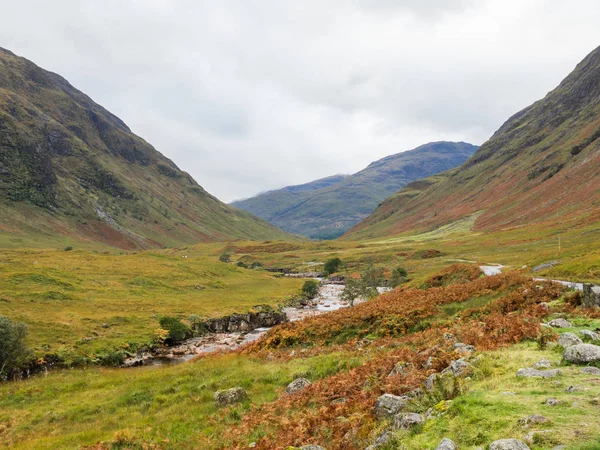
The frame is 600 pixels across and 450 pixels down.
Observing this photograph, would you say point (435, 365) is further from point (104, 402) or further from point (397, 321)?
point (104, 402)

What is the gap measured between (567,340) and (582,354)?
2.00m

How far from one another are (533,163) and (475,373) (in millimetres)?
212904

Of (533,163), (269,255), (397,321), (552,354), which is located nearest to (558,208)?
(533,163)

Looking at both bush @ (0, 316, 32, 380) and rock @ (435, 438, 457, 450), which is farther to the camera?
bush @ (0, 316, 32, 380)

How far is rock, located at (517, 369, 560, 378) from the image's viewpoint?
380 inches

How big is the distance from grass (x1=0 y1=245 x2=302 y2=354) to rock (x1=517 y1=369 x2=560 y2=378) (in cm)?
3665

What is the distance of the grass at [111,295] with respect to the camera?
38.2m

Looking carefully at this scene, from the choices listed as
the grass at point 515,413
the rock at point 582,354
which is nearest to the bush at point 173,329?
the grass at point 515,413

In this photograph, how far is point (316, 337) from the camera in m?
26.9

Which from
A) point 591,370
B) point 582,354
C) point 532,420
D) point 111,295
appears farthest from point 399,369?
point 111,295

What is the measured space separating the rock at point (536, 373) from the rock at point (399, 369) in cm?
391

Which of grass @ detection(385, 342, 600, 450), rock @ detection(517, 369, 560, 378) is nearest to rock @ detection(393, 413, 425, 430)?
grass @ detection(385, 342, 600, 450)

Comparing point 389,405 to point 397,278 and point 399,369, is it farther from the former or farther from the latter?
point 397,278

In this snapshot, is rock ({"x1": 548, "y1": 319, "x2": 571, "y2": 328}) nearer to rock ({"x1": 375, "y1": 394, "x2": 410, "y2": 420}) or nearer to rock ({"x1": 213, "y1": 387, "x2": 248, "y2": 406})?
rock ({"x1": 375, "y1": 394, "x2": 410, "y2": 420})
